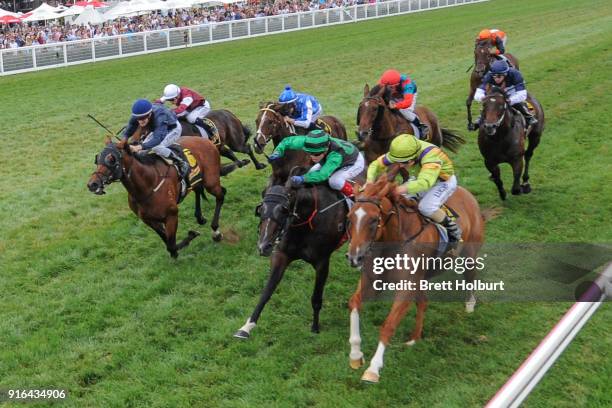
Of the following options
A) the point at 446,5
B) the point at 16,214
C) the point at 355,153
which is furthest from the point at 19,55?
the point at 446,5

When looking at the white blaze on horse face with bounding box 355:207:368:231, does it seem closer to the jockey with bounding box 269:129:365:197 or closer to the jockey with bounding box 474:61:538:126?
the jockey with bounding box 269:129:365:197

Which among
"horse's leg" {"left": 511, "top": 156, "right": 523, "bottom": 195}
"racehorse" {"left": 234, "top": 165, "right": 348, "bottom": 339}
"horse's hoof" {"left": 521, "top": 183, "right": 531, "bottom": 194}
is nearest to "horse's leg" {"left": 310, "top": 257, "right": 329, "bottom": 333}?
"racehorse" {"left": 234, "top": 165, "right": 348, "bottom": 339}

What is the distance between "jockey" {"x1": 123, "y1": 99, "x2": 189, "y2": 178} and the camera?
7.53 m

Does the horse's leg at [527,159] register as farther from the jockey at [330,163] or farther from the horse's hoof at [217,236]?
the horse's hoof at [217,236]

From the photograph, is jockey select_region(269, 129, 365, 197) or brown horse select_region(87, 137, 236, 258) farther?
brown horse select_region(87, 137, 236, 258)

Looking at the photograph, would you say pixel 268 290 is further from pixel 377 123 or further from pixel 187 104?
pixel 187 104

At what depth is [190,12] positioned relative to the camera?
37.2 meters

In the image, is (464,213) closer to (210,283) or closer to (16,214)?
(210,283)

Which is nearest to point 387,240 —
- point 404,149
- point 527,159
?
point 404,149

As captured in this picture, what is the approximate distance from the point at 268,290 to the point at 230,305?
96 centimetres

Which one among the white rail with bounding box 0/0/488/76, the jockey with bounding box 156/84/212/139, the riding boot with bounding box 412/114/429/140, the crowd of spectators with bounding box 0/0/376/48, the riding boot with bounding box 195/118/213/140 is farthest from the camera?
the crowd of spectators with bounding box 0/0/376/48

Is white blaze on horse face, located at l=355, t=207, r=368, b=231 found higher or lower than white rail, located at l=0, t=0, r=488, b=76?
lower

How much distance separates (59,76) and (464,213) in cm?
2043

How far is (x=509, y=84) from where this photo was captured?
9344 millimetres
